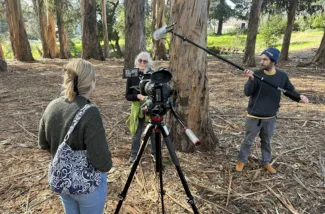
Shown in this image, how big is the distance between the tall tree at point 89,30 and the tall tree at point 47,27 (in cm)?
416

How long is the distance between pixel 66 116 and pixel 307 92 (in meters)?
7.44

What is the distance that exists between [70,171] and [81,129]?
1.03 feet

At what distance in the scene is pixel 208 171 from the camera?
11.6 ft

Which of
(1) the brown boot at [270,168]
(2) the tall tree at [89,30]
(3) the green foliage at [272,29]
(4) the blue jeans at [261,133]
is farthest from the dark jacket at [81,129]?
(3) the green foliage at [272,29]

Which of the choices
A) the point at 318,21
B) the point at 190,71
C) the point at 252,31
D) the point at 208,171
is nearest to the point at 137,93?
the point at 190,71

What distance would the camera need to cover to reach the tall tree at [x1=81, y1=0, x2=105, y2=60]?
574 inches

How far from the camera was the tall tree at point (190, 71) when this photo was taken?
11.1 ft

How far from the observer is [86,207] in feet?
6.29

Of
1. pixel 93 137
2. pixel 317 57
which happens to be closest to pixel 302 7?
pixel 317 57

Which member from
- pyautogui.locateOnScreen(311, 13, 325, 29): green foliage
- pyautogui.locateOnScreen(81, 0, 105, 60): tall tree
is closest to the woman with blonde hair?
pyautogui.locateOnScreen(81, 0, 105, 60): tall tree

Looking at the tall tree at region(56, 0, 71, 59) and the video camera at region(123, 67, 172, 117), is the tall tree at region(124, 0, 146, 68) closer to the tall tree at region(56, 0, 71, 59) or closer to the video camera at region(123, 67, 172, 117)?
the video camera at region(123, 67, 172, 117)

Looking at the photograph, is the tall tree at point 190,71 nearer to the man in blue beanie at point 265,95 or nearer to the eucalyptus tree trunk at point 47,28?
the man in blue beanie at point 265,95

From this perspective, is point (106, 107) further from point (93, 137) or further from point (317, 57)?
point (317, 57)

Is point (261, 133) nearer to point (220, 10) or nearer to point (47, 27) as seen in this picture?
point (47, 27)
